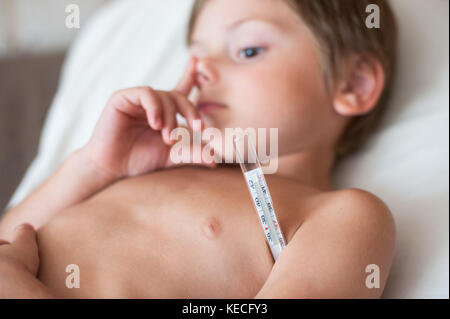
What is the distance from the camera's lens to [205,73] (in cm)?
86

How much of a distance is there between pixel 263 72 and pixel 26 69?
873 mm

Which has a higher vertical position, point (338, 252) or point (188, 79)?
point (188, 79)

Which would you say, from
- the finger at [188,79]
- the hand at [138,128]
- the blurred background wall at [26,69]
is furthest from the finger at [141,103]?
the blurred background wall at [26,69]

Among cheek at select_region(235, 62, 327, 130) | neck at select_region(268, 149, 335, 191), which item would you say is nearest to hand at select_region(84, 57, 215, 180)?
cheek at select_region(235, 62, 327, 130)

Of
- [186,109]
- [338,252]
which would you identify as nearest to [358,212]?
[338,252]

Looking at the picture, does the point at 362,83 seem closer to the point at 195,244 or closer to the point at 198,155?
the point at 198,155

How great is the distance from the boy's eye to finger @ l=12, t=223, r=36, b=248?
46cm

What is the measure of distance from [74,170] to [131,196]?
13cm

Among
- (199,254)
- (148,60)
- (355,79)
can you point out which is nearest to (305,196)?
(199,254)

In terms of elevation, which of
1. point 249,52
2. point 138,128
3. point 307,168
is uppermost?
point 249,52

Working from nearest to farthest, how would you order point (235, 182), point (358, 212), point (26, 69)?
point (358, 212) < point (235, 182) < point (26, 69)

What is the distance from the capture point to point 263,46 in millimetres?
870

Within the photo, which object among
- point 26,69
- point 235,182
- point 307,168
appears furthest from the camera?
point 26,69

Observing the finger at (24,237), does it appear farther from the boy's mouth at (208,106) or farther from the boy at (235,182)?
the boy's mouth at (208,106)
